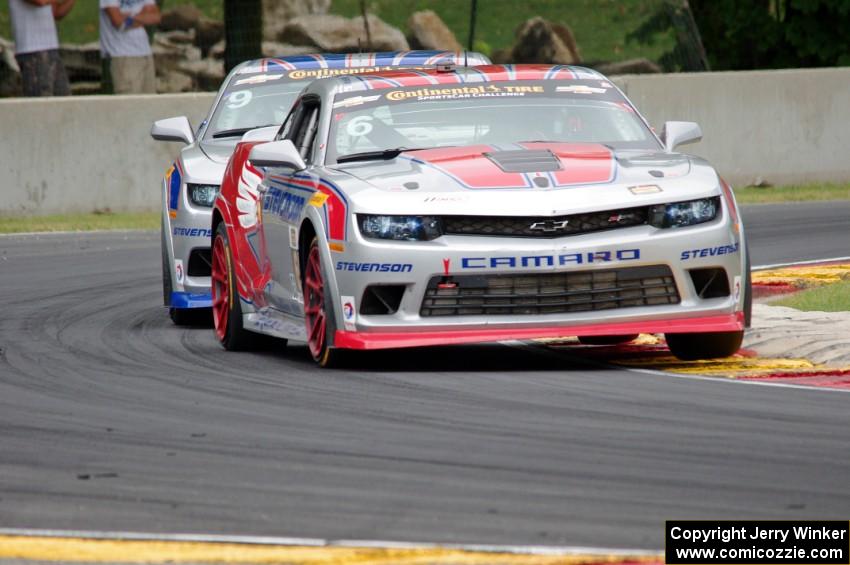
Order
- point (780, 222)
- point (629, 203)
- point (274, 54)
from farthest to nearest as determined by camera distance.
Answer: point (274, 54) < point (780, 222) < point (629, 203)

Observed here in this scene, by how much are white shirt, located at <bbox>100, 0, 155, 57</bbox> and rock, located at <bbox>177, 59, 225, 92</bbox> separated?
4.63m

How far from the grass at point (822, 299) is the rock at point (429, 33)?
1413 centimetres

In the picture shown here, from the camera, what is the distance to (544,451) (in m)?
7.09

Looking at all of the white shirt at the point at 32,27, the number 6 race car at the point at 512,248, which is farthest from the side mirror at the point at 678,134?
the white shirt at the point at 32,27

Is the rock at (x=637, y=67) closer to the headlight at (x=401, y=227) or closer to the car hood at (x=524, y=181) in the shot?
the car hood at (x=524, y=181)

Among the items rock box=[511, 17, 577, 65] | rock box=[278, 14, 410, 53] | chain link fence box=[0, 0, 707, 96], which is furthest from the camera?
rock box=[278, 14, 410, 53]

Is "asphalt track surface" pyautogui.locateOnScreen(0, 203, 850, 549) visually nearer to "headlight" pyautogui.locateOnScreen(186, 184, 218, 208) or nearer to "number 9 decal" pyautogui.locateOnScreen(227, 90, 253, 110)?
"headlight" pyautogui.locateOnScreen(186, 184, 218, 208)

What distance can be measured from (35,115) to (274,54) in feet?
26.9

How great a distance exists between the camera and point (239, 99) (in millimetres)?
13906

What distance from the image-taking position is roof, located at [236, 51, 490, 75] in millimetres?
13922

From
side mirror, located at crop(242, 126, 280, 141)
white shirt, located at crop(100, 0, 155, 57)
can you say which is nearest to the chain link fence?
white shirt, located at crop(100, 0, 155, 57)

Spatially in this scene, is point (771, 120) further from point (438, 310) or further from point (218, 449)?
point (218, 449)

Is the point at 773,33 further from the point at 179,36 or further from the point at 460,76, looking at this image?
the point at 460,76

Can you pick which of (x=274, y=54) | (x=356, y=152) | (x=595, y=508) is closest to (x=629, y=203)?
(x=356, y=152)
